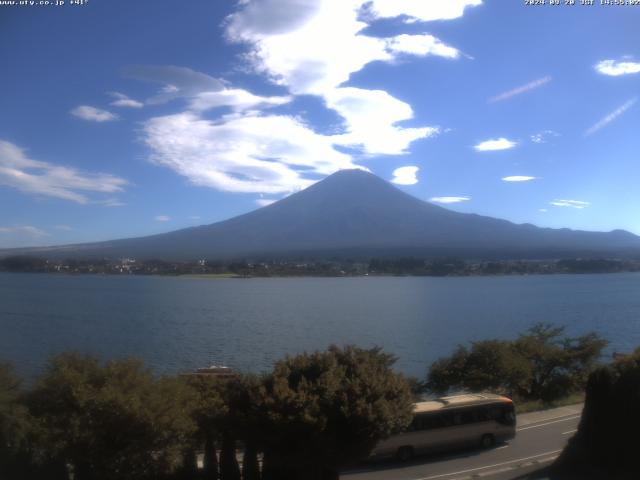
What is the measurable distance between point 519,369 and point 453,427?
7289 millimetres

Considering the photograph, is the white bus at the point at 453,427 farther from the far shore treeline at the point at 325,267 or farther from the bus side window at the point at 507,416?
the far shore treeline at the point at 325,267

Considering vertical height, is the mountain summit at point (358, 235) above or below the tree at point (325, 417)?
above

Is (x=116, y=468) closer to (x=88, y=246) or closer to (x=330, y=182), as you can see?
(x=88, y=246)

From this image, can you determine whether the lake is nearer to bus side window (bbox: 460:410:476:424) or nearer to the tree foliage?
the tree foliage

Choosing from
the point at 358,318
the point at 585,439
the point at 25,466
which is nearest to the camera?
the point at 25,466

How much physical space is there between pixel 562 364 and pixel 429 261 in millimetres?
86283

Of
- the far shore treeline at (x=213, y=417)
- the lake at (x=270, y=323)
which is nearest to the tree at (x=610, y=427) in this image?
the far shore treeline at (x=213, y=417)

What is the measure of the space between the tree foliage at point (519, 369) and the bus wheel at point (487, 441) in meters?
6.11

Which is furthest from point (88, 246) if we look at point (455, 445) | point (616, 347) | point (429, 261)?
point (455, 445)

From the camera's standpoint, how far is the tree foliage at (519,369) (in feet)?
55.8

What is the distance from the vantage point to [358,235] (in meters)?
141

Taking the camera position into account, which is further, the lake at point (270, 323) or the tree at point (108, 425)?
the lake at point (270, 323)

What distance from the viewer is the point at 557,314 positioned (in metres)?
42.3

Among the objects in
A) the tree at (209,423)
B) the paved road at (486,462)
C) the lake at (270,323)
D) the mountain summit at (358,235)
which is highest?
the mountain summit at (358,235)
